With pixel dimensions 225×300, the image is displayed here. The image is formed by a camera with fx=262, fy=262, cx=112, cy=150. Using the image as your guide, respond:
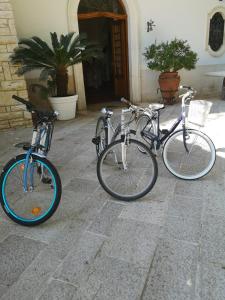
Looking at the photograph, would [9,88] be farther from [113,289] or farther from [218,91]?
[218,91]

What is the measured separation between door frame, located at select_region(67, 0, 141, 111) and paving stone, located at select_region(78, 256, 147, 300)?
5.43m

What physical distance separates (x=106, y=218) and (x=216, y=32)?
25.5 feet

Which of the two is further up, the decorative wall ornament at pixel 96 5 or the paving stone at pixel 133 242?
the decorative wall ornament at pixel 96 5

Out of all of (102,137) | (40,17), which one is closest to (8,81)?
(40,17)

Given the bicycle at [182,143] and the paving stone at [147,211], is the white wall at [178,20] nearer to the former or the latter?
the bicycle at [182,143]

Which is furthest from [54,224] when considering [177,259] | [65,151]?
[65,151]

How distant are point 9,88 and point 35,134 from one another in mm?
3352

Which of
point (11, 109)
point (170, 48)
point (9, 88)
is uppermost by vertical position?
point (170, 48)

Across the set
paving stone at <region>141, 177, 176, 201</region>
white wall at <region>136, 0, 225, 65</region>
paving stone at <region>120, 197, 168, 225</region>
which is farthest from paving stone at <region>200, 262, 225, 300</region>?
white wall at <region>136, 0, 225, 65</region>

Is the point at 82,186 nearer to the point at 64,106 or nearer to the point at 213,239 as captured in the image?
the point at 213,239

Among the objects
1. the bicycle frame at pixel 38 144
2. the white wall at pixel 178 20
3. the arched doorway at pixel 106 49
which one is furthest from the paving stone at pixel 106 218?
the white wall at pixel 178 20

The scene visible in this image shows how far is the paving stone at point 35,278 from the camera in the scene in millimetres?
1699

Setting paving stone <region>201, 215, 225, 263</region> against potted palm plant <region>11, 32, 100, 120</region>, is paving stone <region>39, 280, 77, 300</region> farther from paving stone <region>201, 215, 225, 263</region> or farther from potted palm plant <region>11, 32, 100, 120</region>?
potted palm plant <region>11, 32, 100, 120</region>

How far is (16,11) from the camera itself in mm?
5672
